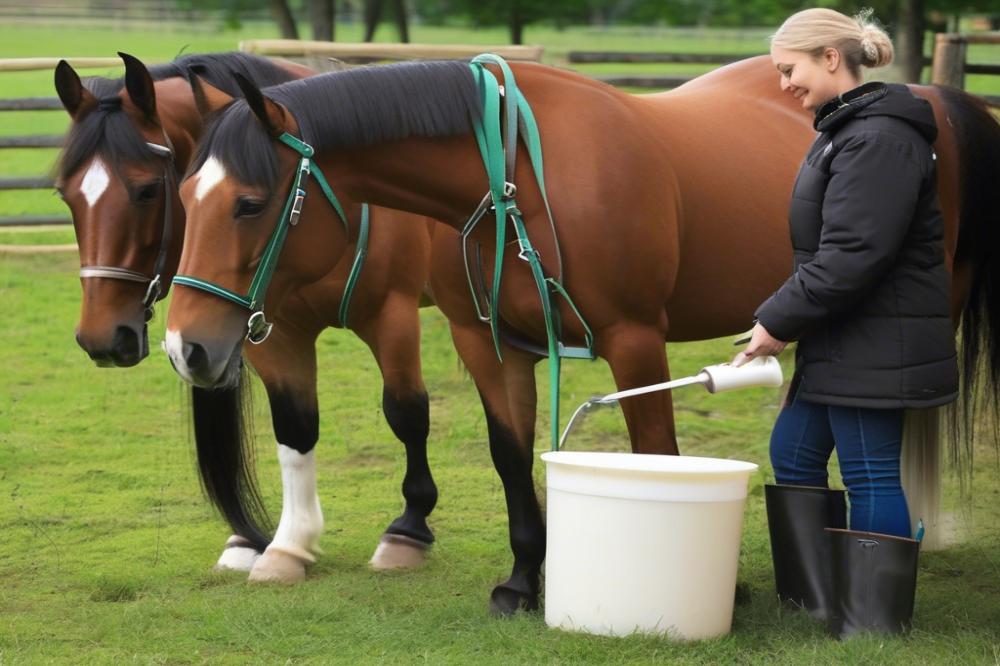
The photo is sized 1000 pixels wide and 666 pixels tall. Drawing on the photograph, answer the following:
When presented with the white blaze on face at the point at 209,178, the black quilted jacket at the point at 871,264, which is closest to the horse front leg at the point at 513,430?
the black quilted jacket at the point at 871,264

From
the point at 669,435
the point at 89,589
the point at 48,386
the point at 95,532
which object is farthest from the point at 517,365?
the point at 48,386

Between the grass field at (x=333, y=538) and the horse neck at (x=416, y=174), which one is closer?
the horse neck at (x=416, y=174)

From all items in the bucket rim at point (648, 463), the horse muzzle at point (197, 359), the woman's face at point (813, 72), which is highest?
the woman's face at point (813, 72)

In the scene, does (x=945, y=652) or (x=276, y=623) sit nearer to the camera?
(x=945, y=652)

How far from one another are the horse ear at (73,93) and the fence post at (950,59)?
23.6 ft

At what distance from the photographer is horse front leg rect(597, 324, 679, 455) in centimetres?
338

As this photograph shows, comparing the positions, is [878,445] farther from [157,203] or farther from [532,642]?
[157,203]

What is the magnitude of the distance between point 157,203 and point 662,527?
1.75 m

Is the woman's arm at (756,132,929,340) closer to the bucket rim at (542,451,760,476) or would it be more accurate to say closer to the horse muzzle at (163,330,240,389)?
the bucket rim at (542,451,760,476)

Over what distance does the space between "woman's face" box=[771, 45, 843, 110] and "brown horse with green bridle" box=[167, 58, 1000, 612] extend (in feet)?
1.51

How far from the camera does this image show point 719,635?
3.33m

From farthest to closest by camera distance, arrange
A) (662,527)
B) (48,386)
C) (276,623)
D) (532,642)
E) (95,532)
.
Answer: (48,386) → (95,532) → (276,623) → (532,642) → (662,527)

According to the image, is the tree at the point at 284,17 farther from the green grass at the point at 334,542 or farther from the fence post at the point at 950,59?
the fence post at the point at 950,59

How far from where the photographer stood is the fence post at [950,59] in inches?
367
